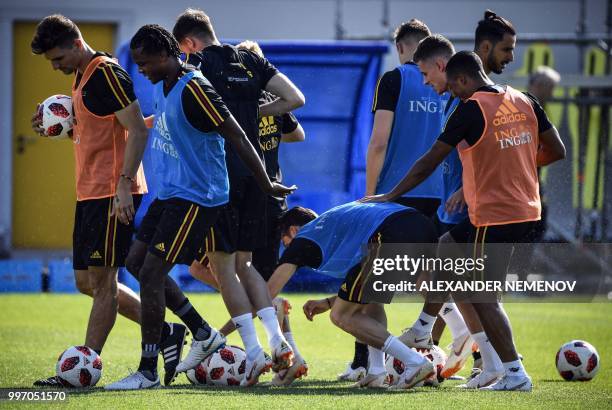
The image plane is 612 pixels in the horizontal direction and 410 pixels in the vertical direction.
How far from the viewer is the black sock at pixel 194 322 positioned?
7.29 m

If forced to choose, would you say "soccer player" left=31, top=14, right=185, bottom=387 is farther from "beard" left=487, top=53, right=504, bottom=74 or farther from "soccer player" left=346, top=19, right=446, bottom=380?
"beard" left=487, top=53, right=504, bottom=74

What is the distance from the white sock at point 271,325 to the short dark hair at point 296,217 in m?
0.97

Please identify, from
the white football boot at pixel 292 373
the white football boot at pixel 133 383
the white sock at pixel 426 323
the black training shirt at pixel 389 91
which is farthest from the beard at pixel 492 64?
the white football boot at pixel 133 383

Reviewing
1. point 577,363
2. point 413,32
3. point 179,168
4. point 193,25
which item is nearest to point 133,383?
point 179,168

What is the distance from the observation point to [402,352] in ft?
22.5

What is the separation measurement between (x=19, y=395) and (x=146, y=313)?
0.87 m

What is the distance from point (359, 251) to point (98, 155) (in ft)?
5.86

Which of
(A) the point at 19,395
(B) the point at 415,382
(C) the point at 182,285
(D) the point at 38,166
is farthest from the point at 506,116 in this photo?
(D) the point at 38,166

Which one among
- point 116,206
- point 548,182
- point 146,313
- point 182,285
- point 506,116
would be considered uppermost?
point 506,116

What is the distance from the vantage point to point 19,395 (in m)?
6.29

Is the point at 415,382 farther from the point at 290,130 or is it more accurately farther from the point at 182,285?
the point at 182,285

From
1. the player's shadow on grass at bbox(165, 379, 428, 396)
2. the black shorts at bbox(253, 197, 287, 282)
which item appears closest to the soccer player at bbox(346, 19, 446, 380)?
the player's shadow on grass at bbox(165, 379, 428, 396)

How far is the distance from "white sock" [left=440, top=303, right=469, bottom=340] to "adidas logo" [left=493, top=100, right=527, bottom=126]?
1.61 m

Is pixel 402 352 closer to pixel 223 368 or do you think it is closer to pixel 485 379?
pixel 485 379
